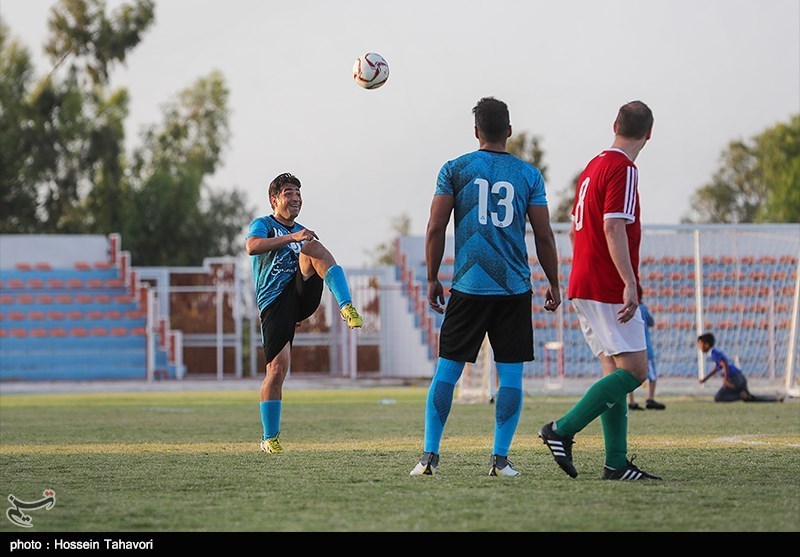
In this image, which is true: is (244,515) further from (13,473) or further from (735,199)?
(735,199)

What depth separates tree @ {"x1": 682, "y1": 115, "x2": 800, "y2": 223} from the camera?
6194cm

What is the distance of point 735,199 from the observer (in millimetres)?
78250

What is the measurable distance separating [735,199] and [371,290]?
49454 millimetres

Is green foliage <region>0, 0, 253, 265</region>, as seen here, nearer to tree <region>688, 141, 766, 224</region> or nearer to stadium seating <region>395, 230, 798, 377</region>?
stadium seating <region>395, 230, 798, 377</region>

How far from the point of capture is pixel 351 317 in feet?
28.2

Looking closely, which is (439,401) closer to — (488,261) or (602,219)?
(488,261)

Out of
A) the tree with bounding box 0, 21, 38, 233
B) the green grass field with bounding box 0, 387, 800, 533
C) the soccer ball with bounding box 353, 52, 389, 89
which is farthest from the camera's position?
the tree with bounding box 0, 21, 38, 233

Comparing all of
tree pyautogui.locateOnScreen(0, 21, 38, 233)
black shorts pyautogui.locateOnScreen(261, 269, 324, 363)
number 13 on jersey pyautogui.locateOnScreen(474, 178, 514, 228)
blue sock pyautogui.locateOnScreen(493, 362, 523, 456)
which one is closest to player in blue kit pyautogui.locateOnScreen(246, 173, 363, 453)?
black shorts pyautogui.locateOnScreen(261, 269, 324, 363)

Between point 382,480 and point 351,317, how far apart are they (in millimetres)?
1996

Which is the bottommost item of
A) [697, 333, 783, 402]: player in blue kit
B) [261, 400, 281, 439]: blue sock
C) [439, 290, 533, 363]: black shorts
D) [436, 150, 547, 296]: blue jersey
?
[697, 333, 783, 402]: player in blue kit

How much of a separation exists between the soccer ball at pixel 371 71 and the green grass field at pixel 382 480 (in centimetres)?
288

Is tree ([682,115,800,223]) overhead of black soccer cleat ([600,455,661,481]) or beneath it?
overhead

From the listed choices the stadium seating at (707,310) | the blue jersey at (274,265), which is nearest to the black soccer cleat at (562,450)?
the blue jersey at (274,265)
